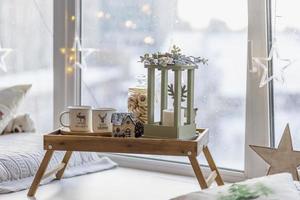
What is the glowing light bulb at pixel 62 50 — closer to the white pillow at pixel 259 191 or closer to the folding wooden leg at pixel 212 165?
the folding wooden leg at pixel 212 165

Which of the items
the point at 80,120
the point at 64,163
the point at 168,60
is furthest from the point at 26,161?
the point at 168,60

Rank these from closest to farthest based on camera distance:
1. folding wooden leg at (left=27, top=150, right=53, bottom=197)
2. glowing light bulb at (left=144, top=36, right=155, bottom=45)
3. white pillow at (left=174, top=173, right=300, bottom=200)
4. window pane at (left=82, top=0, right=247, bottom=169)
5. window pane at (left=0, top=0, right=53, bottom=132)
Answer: white pillow at (left=174, top=173, right=300, bottom=200), folding wooden leg at (left=27, top=150, right=53, bottom=197), window pane at (left=82, top=0, right=247, bottom=169), glowing light bulb at (left=144, top=36, right=155, bottom=45), window pane at (left=0, top=0, right=53, bottom=132)

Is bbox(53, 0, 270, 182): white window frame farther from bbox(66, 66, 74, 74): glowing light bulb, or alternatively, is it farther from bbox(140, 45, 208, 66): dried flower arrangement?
bbox(140, 45, 208, 66): dried flower arrangement

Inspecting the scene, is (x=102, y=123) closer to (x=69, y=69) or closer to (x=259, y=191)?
(x=69, y=69)

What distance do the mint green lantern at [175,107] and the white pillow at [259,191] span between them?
594 mm

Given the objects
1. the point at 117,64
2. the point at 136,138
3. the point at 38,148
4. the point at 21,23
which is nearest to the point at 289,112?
the point at 136,138

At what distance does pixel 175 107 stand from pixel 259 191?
67cm

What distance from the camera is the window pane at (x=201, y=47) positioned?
2.21m

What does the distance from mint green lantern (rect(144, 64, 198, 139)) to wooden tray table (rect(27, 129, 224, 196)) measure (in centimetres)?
4

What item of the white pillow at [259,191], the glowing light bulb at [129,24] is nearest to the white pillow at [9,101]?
the glowing light bulb at [129,24]

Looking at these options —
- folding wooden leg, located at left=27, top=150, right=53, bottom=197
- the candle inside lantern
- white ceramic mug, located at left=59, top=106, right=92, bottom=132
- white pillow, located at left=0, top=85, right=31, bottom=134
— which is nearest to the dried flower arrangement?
the candle inside lantern

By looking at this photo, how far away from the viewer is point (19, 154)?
2.21 metres

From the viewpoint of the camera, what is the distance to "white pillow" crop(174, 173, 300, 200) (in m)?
1.21

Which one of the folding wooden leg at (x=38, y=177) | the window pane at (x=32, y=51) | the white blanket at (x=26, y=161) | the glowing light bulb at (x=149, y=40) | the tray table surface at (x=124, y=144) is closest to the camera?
the tray table surface at (x=124, y=144)
